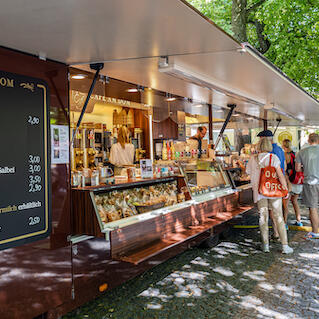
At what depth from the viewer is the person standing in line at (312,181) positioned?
6.25 meters

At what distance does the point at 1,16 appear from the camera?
2281 millimetres

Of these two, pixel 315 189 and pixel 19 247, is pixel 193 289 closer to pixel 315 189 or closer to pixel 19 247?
pixel 19 247

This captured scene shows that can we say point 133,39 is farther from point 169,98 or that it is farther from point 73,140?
point 169,98

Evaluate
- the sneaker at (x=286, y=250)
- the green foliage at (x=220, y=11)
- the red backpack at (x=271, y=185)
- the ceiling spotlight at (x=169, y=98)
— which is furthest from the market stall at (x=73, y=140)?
the green foliage at (x=220, y=11)

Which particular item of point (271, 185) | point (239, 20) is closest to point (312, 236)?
point (271, 185)

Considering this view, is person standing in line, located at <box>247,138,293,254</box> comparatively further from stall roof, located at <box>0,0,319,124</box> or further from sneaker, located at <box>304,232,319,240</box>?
stall roof, located at <box>0,0,319,124</box>

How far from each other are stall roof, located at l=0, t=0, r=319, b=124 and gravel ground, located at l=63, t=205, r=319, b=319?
2704 mm

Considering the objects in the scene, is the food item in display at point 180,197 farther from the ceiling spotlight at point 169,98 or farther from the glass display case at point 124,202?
the ceiling spotlight at point 169,98

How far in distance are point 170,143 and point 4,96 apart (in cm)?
489

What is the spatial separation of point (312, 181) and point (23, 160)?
5.26m

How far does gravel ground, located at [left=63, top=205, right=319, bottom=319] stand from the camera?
3.54m

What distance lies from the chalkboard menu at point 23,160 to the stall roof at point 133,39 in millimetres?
401

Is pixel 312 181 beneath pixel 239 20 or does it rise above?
beneath

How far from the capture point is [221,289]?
162 inches
